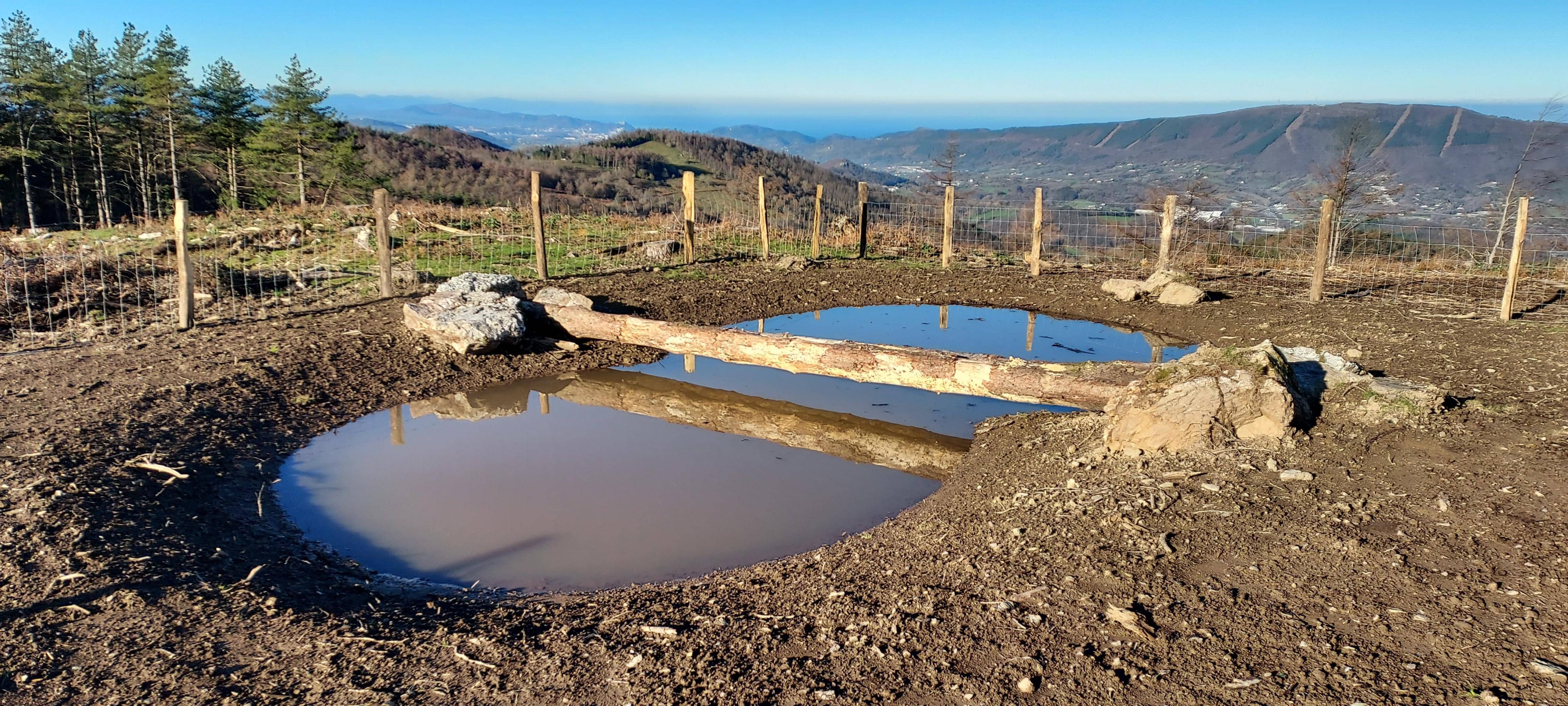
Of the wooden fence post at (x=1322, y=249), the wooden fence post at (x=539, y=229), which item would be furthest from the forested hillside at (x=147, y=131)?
the wooden fence post at (x=1322, y=249)

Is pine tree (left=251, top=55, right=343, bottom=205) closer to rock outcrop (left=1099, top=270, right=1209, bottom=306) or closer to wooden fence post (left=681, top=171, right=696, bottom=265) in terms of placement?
wooden fence post (left=681, top=171, right=696, bottom=265)

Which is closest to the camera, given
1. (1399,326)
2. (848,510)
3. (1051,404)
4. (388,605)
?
(388,605)

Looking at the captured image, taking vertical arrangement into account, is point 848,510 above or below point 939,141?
below

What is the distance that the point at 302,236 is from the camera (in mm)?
15047

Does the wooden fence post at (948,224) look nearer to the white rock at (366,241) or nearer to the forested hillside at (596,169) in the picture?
the white rock at (366,241)

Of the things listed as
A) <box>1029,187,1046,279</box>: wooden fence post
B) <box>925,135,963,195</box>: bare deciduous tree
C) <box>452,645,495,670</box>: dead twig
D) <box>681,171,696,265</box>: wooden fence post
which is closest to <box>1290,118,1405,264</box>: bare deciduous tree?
<box>1029,187,1046,279</box>: wooden fence post

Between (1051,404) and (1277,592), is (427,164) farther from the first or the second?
(1277,592)

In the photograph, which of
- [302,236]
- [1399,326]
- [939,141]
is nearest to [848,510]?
[1399,326]

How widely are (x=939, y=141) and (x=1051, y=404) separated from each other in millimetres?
128193

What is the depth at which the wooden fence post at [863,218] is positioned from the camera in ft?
52.4

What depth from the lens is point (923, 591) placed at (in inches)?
157

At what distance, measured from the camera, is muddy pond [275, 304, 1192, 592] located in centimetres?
498

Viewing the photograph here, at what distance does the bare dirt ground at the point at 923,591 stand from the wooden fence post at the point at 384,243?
159 inches

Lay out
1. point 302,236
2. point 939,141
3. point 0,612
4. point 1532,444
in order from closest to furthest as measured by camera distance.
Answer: point 0,612 → point 1532,444 → point 302,236 → point 939,141
